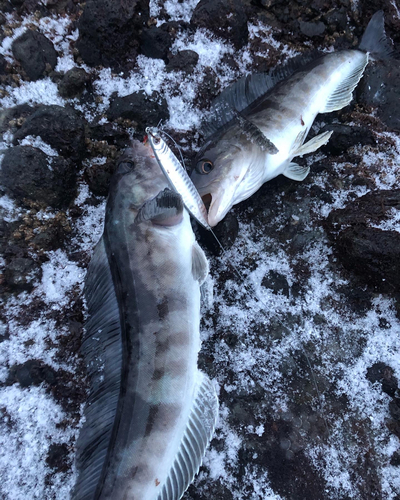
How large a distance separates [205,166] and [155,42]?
1.68m

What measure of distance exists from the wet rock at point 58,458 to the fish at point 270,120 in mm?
2316

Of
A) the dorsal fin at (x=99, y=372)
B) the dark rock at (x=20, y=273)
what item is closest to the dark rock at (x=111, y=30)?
the dorsal fin at (x=99, y=372)

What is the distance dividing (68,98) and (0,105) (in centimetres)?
68

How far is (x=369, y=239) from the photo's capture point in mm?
3002

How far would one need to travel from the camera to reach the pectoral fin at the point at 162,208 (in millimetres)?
2666

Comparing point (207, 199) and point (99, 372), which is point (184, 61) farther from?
point (99, 372)

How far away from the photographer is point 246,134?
10.9 feet

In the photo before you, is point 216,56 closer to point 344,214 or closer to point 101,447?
point 344,214

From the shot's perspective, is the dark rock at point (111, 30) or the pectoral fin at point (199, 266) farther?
the dark rock at point (111, 30)

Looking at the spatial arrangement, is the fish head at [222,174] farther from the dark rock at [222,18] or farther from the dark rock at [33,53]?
the dark rock at [33,53]

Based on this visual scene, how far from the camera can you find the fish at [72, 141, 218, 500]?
2342 millimetres

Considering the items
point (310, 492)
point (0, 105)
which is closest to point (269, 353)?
point (310, 492)

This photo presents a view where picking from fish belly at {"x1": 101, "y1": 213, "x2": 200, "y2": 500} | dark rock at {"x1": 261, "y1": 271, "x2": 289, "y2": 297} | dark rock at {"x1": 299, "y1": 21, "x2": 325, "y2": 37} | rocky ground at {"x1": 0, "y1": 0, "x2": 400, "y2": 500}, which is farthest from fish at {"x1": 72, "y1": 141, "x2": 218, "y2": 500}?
dark rock at {"x1": 299, "y1": 21, "x2": 325, "y2": 37}

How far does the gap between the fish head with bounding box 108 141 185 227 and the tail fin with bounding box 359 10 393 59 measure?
3137 millimetres
